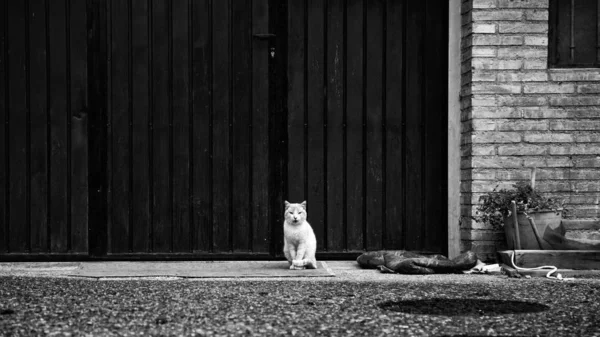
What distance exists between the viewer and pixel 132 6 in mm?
7465

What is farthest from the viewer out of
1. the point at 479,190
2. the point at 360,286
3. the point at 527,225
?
the point at 479,190

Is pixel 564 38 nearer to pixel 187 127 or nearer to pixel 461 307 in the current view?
pixel 187 127

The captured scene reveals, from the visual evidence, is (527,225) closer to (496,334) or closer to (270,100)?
(270,100)

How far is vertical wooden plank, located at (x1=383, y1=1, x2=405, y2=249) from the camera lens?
25.0 feet

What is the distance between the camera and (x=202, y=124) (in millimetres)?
7523

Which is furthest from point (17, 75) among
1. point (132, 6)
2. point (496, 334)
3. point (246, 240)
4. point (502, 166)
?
point (496, 334)

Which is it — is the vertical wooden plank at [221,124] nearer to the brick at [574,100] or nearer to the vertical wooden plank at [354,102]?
the vertical wooden plank at [354,102]

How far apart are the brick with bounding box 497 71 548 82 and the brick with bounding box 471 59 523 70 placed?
6 cm

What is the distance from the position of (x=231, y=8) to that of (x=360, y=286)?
2.90 metres

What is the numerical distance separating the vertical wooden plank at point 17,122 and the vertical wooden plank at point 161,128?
105cm

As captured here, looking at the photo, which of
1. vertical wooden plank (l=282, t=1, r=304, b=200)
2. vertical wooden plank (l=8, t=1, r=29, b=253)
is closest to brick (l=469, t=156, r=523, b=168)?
vertical wooden plank (l=282, t=1, r=304, b=200)

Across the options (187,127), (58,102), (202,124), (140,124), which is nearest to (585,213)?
(202,124)

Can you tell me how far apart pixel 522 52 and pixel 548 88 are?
361 millimetres

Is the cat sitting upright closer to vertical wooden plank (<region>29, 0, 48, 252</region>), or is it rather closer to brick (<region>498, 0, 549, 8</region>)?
vertical wooden plank (<region>29, 0, 48, 252</region>)
